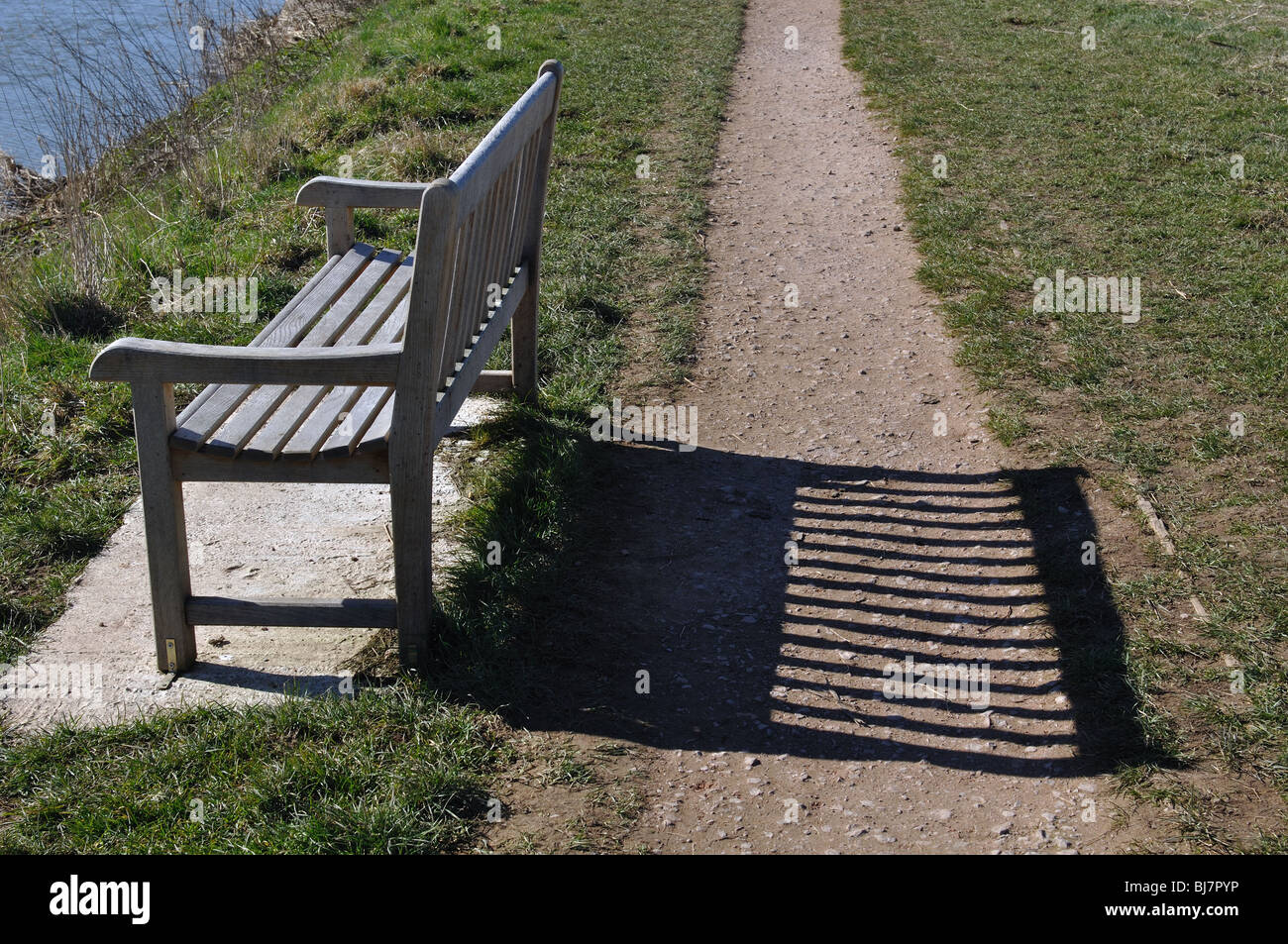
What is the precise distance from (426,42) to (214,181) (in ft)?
12.6

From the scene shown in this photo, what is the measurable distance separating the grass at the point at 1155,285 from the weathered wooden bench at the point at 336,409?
213 centimetres

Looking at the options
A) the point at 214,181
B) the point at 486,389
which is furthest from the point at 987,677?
the point at 214,181

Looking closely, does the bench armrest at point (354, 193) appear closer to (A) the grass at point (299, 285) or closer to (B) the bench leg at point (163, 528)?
(A) the grass at point (299, 285)

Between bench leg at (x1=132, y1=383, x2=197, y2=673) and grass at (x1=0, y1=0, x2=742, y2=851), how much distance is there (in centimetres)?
28

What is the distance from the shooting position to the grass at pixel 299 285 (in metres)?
2.96

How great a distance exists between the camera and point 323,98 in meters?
9.51

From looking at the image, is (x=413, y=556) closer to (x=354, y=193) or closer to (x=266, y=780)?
(x=266, y=780)

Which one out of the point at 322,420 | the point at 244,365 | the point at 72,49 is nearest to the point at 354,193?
the point at 322,420

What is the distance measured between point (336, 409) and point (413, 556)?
1.74 ft

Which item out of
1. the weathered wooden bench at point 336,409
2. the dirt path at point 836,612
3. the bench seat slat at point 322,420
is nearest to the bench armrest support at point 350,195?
the weathered wooden bench at point 336,409

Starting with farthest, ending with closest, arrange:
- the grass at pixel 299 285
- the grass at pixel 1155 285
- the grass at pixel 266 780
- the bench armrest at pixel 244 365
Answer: the grass at pixel 1155 285, the bench armrest at pixel 244 365, the grass at pixel 299 285, the grass at pixel 266 780

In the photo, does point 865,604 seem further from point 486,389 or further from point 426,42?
point 426,42

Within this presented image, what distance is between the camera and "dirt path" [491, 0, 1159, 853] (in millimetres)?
3025

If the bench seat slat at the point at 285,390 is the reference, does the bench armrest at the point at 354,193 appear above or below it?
above
